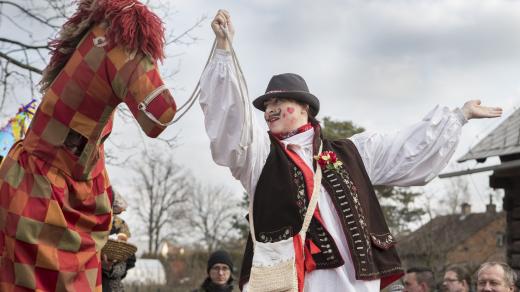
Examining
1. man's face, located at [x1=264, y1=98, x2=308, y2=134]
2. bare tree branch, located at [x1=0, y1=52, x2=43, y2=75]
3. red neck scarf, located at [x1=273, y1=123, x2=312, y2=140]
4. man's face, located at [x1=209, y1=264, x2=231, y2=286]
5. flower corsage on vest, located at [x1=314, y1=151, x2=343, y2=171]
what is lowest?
man's face, located at [x1=209, y1=264, x2=231, y2=286]

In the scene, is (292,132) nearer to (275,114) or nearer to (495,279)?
(275,114)

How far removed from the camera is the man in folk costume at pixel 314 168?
340 centimetres

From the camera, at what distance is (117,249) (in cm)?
546

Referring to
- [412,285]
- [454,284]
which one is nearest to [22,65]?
[412,285]

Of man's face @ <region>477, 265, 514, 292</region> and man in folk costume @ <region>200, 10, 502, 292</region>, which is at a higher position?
man in folk costume @ <region>200, 10, 502, 292</region>

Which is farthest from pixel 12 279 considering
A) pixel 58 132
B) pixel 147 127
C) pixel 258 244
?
pixel 258 244

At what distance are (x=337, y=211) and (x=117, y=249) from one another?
7.75ft

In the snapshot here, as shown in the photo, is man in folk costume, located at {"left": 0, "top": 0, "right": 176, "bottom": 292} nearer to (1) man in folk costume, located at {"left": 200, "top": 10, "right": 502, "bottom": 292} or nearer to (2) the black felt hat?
(1) man in folk costume, located at {"left": 200, "top": 10, "right": 502, "bottom": 292}

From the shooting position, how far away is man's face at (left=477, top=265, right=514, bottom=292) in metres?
5.37

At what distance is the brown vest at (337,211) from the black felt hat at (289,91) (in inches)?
11.1

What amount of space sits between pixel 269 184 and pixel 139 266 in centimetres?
2753

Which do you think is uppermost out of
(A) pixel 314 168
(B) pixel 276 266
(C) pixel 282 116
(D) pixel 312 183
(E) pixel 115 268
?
(C) pixel 282 116

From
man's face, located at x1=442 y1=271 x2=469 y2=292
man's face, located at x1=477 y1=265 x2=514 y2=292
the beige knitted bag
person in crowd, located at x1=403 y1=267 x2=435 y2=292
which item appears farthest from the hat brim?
person in crowd, located at x1=403 y1=267 x2=435 y2=292

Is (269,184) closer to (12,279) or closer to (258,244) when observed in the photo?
(258,244)
